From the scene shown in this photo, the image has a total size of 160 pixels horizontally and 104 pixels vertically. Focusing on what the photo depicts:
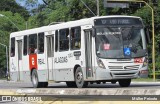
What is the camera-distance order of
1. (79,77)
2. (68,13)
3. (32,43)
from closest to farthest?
(79,77) < (32,43) < (68,13)

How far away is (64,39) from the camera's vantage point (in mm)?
26641

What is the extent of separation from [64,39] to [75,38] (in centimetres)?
119

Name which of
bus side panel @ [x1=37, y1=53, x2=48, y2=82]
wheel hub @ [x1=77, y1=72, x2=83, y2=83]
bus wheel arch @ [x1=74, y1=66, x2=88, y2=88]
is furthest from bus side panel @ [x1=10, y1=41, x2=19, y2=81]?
wheel hub @ [x1=77, y1=72, x2=83, y2=83]

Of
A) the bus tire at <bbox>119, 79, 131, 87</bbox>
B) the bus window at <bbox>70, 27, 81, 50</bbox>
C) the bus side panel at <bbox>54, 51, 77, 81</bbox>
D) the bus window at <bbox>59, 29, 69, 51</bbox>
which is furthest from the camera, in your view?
the bus window at <bbox>59, 29, 69, 51</bbox>

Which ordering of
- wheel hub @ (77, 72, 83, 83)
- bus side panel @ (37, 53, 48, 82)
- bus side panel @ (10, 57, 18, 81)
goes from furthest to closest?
1. bus side panel @ (10, 57, 18, 81)
2. bus side panel @ (37, 53, 48, 82)
3. wheel hub @ (77, 72, 83, 83)

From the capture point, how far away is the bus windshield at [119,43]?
2392 centimetres

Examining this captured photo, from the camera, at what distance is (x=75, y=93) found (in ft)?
56.5

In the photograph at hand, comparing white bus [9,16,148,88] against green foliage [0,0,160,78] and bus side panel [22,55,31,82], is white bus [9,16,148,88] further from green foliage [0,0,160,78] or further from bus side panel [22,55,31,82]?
green foliage [0,0,160,78]

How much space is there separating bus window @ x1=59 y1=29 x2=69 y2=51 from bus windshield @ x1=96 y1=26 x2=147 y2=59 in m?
2.61

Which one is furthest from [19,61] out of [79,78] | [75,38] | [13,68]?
[79,78]

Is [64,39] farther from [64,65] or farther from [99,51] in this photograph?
[99,51]

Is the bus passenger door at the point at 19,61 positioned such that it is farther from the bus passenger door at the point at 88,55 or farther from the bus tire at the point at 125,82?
the bus passenger door at the point at 88,55

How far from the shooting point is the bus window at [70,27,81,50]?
25297mm

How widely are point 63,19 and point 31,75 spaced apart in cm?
3956
